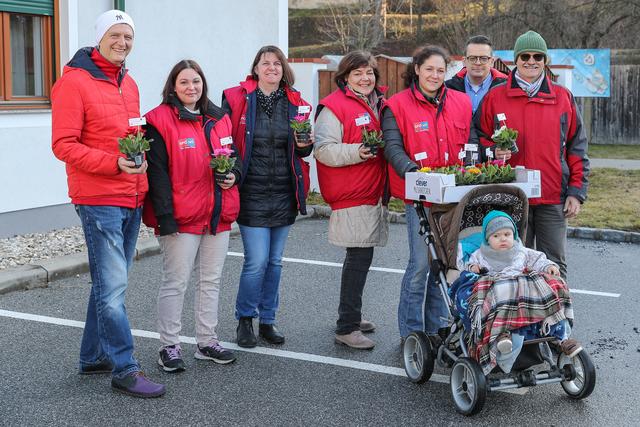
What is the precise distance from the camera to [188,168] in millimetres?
5684

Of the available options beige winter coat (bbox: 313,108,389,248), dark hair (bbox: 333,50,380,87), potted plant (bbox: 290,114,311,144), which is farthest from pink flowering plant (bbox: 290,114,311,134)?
dark hair (bbox: 333,50,380,87)

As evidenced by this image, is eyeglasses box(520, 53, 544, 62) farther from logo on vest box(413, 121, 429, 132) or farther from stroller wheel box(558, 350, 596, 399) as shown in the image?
stroller wheel box(558, 350, 596, 399)

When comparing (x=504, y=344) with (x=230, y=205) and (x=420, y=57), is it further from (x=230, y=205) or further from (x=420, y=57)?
(x=420, y=57)

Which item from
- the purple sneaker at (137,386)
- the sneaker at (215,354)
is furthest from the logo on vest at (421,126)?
the purple sneaker at (137,386)

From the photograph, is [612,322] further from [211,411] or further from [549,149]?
[211,411]

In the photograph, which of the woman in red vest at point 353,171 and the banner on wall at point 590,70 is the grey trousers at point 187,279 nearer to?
the woman in red vest at point 353,171

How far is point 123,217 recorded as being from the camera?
5.30 m

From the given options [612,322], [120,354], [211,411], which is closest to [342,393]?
[211,411]

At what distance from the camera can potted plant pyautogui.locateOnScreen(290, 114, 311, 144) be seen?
611 centimetres

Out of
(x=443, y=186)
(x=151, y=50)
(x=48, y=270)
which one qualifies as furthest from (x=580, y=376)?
(x=151, y=50)

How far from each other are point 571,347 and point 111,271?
2.67m

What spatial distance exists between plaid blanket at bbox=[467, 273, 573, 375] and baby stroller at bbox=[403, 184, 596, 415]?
13 cm

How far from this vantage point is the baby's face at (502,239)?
17.4ft

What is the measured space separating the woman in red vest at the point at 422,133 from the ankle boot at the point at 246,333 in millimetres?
1115
